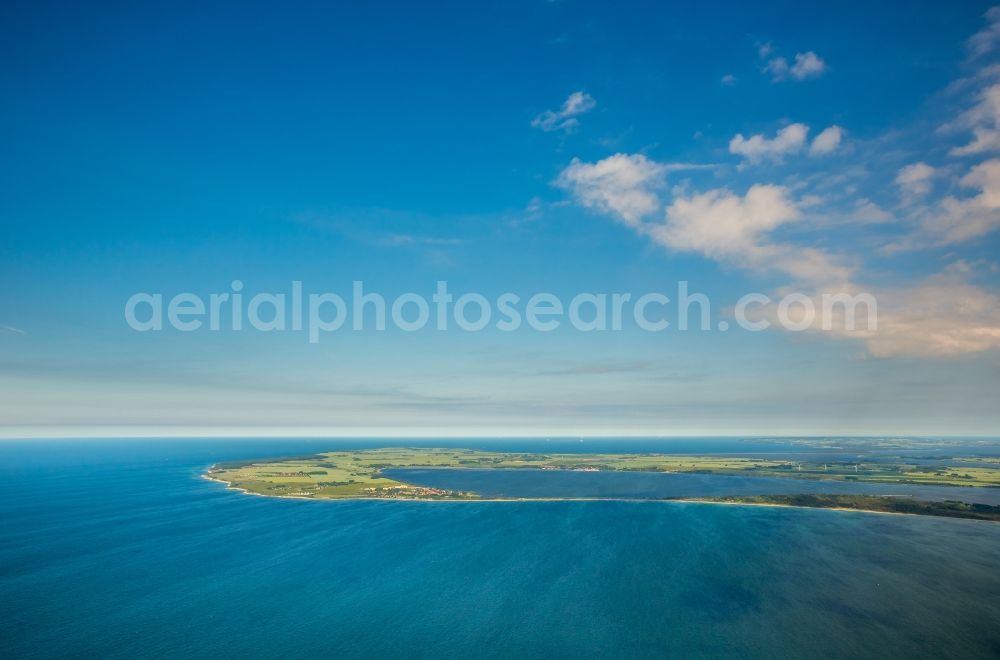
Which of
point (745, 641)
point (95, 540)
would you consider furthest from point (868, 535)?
point (95, 540)

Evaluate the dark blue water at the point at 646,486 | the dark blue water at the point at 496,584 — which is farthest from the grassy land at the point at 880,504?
the dark blue water at the point at 646,486

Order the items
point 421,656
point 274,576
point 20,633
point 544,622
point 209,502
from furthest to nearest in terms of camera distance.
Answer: point 209,502 < point 274,576 < point 544,622 < point 20,633 < point 421,656

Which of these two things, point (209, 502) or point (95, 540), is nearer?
point (95, 540)

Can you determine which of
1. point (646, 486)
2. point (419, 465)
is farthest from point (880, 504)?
point (419, 465)

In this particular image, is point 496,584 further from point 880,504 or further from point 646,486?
point 646,486

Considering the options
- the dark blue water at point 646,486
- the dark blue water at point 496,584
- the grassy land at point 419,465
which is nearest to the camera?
the dark blue water at point 496,584

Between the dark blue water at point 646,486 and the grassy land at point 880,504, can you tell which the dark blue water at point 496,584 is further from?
the dark blue water at point 646,486

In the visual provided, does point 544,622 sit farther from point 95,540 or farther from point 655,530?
point 95,540
